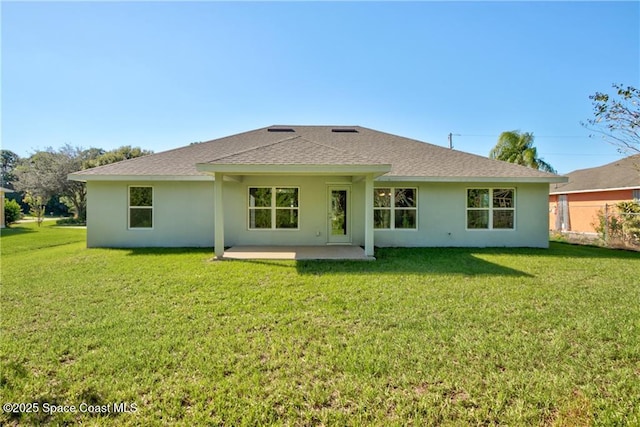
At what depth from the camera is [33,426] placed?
2.67m

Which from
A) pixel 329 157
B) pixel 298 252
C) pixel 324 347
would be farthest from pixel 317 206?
pixel 324 347

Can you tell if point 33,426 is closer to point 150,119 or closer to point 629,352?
point 629,352

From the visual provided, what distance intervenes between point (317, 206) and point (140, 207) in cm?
675

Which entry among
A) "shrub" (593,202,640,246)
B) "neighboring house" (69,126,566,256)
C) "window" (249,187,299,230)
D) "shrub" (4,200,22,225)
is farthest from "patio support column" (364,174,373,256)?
"shrub" (4,200,22,225)

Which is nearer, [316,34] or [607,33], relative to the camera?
[607,33]

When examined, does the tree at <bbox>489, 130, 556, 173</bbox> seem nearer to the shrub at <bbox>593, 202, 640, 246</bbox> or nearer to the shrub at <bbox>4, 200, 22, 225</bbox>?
the shrub at <bbox>593, 202, 640, 246</bbox>

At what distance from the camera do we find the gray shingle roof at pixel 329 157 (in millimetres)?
9305

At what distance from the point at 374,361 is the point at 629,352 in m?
3.18

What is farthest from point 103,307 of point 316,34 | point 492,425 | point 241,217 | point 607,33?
point 607,33

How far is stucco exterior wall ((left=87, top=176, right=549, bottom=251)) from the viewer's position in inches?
464

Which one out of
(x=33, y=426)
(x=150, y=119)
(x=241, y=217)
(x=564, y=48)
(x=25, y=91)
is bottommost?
(x=33, y=426)

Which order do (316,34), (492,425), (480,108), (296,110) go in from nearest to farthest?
(492,425) < (316,34) < (296,110) < (480,108)

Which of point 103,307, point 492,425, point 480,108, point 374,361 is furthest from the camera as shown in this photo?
point 480,108

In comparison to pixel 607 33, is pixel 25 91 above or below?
below
